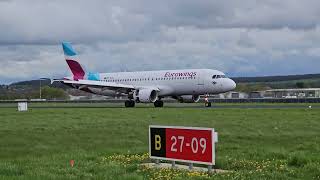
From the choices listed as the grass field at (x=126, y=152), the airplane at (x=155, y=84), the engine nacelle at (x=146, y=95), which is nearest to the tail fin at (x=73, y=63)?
the airplane at (x=155, y=84)

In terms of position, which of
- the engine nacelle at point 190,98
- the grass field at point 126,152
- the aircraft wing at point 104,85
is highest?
the aircraft wing at point 104,85

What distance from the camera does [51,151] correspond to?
17.1 meters

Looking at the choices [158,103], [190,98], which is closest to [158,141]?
[158,103]

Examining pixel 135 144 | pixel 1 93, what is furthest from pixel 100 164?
pixel 1 93

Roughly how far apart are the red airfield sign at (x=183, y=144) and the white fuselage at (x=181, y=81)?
141ft

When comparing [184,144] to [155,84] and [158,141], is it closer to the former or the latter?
[158,141]

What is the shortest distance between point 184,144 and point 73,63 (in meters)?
56.3

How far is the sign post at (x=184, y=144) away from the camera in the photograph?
10984mm

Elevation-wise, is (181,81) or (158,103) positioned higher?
(181,81)

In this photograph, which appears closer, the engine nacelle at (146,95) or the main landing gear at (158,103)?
the engine nacelle at (146,95)

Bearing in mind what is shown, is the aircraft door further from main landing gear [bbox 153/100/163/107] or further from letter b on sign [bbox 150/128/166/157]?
letter b on sign [bbox 150/128/166/157]

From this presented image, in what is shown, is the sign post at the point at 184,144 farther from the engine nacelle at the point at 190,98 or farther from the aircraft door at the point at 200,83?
the engine nacelle at the point at 190,98

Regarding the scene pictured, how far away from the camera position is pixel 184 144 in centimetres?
1161

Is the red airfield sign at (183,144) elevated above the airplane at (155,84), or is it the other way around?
the airplane at (155,84)
